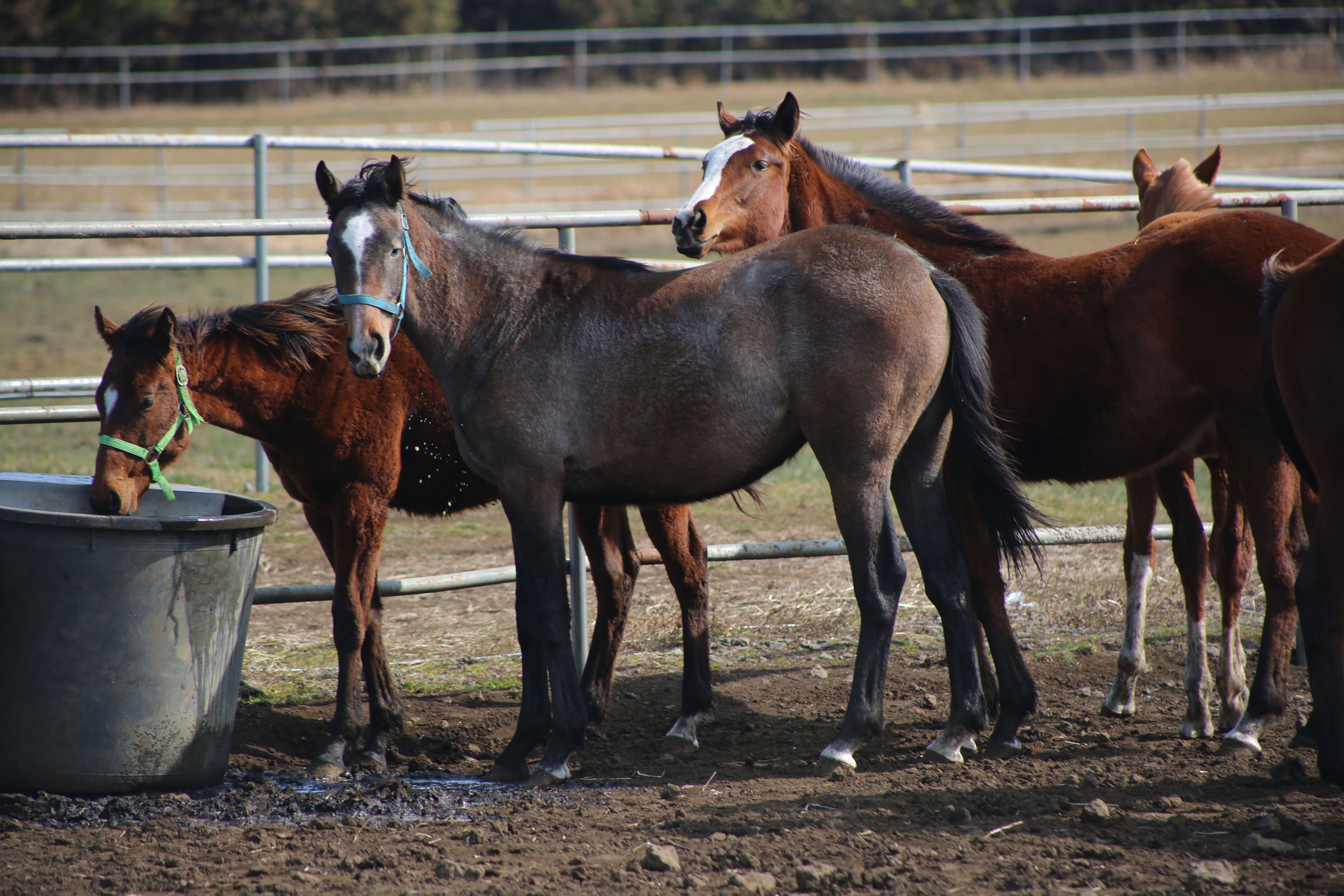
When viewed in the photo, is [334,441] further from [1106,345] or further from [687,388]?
[1106,345]

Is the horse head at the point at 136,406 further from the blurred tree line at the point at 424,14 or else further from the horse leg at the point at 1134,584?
the blurred tree line at the point at 424,14

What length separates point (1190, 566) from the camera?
14.7 ft

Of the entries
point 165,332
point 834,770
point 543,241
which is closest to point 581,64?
point 543,241

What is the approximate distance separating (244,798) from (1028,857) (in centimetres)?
243

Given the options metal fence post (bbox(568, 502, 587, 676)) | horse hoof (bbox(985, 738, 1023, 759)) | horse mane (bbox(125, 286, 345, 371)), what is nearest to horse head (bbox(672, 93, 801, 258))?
metal fence post (bbox(568, 502, 587, 676))

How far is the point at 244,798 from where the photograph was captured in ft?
12.0

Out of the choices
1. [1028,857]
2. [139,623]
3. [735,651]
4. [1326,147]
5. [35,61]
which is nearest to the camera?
[1028,857]

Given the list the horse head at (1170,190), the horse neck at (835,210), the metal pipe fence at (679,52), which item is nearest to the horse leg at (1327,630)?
the horse neck at (835,210)

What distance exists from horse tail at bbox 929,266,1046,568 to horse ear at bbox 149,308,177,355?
256cm

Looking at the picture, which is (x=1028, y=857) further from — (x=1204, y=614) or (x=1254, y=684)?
(x=1204, y=614)

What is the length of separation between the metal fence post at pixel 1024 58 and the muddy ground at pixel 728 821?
25512mm

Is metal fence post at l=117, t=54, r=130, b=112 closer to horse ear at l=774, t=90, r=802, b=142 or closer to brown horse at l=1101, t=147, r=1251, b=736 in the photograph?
horse ear at l=774, t=90, r=802, b=142

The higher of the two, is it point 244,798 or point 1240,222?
point 1240,222

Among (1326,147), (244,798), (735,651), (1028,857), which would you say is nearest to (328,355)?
(244,798)
